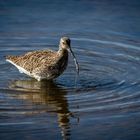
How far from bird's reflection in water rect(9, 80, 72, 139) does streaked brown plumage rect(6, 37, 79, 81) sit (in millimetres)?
203

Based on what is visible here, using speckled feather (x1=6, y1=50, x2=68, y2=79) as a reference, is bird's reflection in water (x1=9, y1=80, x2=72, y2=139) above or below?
below

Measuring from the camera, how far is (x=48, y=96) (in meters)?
13.3

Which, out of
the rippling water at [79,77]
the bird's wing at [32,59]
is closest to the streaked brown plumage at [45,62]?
the bird's wing at [32,59]

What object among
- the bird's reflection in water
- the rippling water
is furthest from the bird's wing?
the bird's reflection in water

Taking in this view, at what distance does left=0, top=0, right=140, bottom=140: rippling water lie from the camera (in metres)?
11.4

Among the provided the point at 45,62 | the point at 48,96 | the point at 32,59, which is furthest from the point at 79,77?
the point at 48,96

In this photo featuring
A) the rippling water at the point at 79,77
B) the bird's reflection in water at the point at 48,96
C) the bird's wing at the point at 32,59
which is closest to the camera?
the rippling water at the point at 79,77

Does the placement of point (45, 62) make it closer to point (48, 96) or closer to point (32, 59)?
point (32, 59)

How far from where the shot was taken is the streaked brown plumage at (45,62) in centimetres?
1427

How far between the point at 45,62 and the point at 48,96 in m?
1.30

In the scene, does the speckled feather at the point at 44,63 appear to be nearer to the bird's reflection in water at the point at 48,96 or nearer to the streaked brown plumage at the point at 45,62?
the streaked brown plumage at the point at 45,62

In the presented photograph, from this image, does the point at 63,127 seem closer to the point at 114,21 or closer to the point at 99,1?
the point at 114,21

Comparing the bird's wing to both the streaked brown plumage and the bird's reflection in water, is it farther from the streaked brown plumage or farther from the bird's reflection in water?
the bird's reflection in water

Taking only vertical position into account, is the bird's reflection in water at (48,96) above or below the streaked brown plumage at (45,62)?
below
